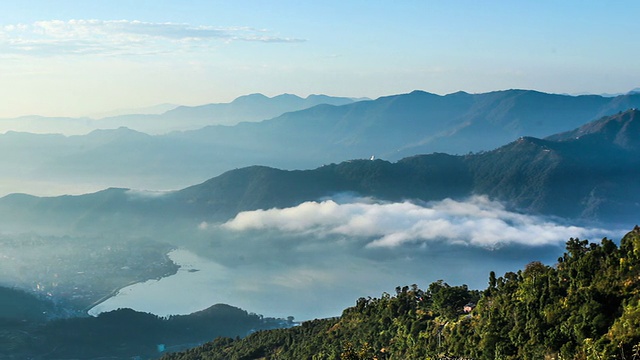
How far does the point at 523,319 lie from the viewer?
1423 inches

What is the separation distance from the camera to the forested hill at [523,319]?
100ft

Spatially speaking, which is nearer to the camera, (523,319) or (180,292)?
(523,319)

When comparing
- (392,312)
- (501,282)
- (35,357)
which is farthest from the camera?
A: (35,357)

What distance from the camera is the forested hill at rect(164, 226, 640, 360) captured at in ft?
100

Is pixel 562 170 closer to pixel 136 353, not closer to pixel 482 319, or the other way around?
pixel 136 353

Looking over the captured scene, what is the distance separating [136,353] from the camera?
101 meters

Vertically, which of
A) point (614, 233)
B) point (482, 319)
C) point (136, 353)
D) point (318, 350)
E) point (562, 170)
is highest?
point (562, 170)

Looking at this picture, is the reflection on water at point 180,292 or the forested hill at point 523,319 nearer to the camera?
the forested hill at point 523,319

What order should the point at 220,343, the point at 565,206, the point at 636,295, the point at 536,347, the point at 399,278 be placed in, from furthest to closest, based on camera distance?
the point at 565,206, the point at 399,278, the point at 220,343, the point at 536,347, the point at 636,295

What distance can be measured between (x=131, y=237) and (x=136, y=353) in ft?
334

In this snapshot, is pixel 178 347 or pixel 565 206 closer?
pixel 178 347

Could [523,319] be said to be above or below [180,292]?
above

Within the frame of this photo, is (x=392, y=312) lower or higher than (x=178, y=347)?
higher

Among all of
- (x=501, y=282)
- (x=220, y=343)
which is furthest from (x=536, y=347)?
(x=220, y=343)
